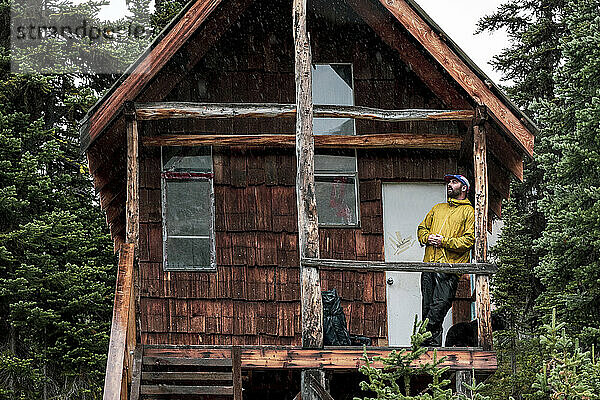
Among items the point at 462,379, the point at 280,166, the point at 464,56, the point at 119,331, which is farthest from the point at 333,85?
the point at 119,331

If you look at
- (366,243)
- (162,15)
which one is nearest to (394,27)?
(366,243)

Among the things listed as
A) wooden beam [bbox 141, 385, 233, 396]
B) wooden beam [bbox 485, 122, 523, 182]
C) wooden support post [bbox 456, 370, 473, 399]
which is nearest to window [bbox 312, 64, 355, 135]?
wooden beam [bbox 485, 122, 523, 182]

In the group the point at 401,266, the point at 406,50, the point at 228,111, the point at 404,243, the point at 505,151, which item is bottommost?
the point at 401,266

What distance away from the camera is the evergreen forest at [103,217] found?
52.8 ft

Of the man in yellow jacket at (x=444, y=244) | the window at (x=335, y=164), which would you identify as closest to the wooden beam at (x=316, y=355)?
the man in yellow jacket at (x=444, y=244)

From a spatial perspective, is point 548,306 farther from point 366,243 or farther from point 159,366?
point 159,366

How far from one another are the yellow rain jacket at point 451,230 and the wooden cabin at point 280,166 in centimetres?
47

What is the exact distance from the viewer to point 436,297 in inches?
404

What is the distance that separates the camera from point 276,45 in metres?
12.2

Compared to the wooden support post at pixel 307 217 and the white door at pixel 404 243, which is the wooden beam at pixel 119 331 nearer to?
the wooden support post at pixel 307 217

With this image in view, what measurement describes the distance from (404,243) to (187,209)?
9.40ft

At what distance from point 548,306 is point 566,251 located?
47.5 inches

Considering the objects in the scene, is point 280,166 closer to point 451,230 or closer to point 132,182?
point 132,182

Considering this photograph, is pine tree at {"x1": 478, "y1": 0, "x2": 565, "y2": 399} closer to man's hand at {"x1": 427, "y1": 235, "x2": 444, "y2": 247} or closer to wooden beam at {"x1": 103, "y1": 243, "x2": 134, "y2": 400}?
man's hand at {"x1": 427, "y1": 235, "x2": 444, "y2": 247}
